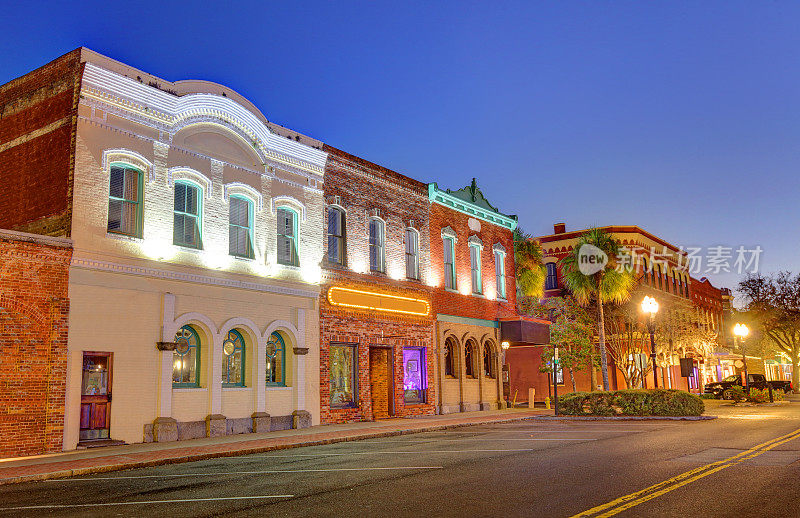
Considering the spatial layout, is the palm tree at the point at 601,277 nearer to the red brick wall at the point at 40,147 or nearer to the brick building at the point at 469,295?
the brick building at the point at 469,295

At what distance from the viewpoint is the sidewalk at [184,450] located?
13.2m

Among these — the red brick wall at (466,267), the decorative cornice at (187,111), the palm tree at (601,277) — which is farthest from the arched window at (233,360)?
the palm tree at (601,277)

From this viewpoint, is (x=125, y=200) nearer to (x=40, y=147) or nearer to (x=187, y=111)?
(x=40, y=147)

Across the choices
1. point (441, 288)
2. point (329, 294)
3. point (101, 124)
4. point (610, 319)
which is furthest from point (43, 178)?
point (610, 319)

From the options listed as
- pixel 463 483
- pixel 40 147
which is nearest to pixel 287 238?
pixel 40 147

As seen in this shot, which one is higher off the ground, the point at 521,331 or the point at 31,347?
the point at 521,331

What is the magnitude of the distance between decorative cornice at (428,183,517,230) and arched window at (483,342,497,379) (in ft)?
20.4

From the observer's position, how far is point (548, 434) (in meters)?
19.4

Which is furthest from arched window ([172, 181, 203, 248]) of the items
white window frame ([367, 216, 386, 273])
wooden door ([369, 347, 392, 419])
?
wooden door ([369, 347, 392, 419])

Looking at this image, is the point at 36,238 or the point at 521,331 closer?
the point at 36,238

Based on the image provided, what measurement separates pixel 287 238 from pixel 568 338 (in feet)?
72.5

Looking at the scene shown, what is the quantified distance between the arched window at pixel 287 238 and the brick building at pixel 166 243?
5cm

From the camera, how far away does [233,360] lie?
21.4 metres

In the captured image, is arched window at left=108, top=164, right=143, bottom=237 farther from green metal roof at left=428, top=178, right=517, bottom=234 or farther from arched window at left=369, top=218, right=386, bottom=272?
green metal roof at left=428, top=178, right=517, bottom=234
